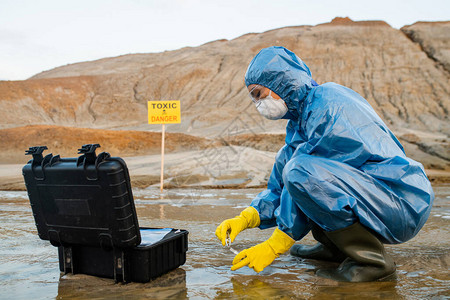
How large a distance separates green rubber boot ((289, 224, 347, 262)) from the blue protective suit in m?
0.23

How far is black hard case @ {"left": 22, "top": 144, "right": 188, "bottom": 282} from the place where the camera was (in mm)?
1827

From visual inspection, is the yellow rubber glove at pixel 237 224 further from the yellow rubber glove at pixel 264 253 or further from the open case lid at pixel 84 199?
the open case lid at pixel 84 199

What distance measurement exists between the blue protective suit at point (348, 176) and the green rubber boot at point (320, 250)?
0.75ft

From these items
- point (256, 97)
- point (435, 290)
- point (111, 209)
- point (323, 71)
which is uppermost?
point (323, 71)

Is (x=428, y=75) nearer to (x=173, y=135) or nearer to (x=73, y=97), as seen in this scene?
(x=173, y=135)

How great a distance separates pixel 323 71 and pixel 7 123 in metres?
25.1

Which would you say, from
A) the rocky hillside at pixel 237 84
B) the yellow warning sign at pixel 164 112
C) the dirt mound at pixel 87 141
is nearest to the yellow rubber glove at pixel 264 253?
the yellow warning sign at pixel 164 112

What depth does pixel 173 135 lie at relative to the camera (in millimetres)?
20266

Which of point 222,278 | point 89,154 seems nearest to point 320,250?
point 222,278

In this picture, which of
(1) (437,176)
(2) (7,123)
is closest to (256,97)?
(1) (437,176)

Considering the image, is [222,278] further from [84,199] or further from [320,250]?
Answer: [84,199]

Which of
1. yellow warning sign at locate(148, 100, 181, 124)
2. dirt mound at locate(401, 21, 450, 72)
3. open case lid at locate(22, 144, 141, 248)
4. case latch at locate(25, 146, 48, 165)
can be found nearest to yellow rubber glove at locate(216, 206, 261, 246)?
open case lid at locate(22, 144, 141, 248)

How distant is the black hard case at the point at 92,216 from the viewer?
183 centimetres

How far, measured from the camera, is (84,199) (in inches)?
74.7
